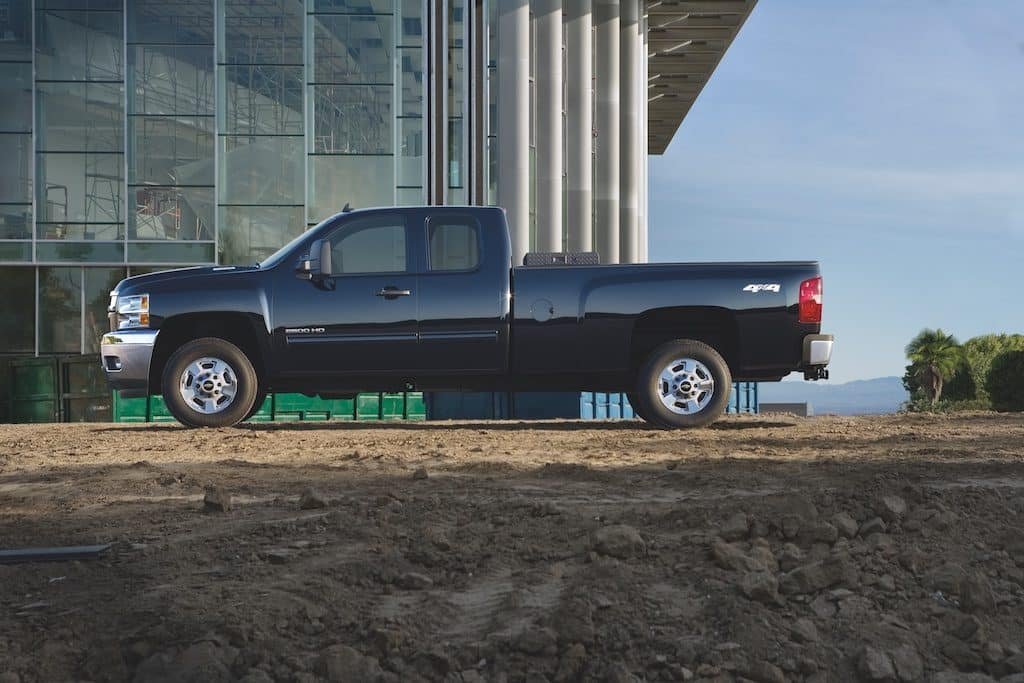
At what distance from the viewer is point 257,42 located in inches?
1052

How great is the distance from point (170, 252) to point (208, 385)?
15970 millimetres

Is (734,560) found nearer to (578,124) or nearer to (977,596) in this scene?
(977,596)

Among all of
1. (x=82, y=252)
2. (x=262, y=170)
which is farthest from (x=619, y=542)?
(x=82, y=252)

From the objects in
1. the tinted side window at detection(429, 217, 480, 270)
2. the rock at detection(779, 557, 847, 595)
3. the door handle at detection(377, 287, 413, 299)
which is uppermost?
the tinted side window at detection(429, 217, 480, 270)

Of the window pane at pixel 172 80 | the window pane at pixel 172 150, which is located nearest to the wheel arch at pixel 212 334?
the window pane at pixel 172 150

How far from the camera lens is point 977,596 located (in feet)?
16.2

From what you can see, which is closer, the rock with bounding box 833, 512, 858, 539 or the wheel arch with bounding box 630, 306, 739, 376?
the rock with bounding box 833, 512, 858, 539

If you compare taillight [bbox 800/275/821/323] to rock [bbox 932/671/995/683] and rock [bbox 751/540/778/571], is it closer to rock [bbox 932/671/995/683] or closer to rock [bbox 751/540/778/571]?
rock [bbox 751/540/778/571]

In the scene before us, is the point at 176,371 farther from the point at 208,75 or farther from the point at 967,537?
the point at 208,75

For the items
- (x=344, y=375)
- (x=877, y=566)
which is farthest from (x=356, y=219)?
(x=877, y=566)

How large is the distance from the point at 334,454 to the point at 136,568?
165 inches

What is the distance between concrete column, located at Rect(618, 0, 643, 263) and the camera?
37.7 metres

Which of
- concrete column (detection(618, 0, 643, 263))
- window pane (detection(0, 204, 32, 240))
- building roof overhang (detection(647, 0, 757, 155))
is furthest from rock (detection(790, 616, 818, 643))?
building roof overhang (detection(647, 0, 757, 155))

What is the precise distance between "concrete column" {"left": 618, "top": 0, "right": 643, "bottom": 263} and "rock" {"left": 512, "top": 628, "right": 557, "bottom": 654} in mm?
32982
